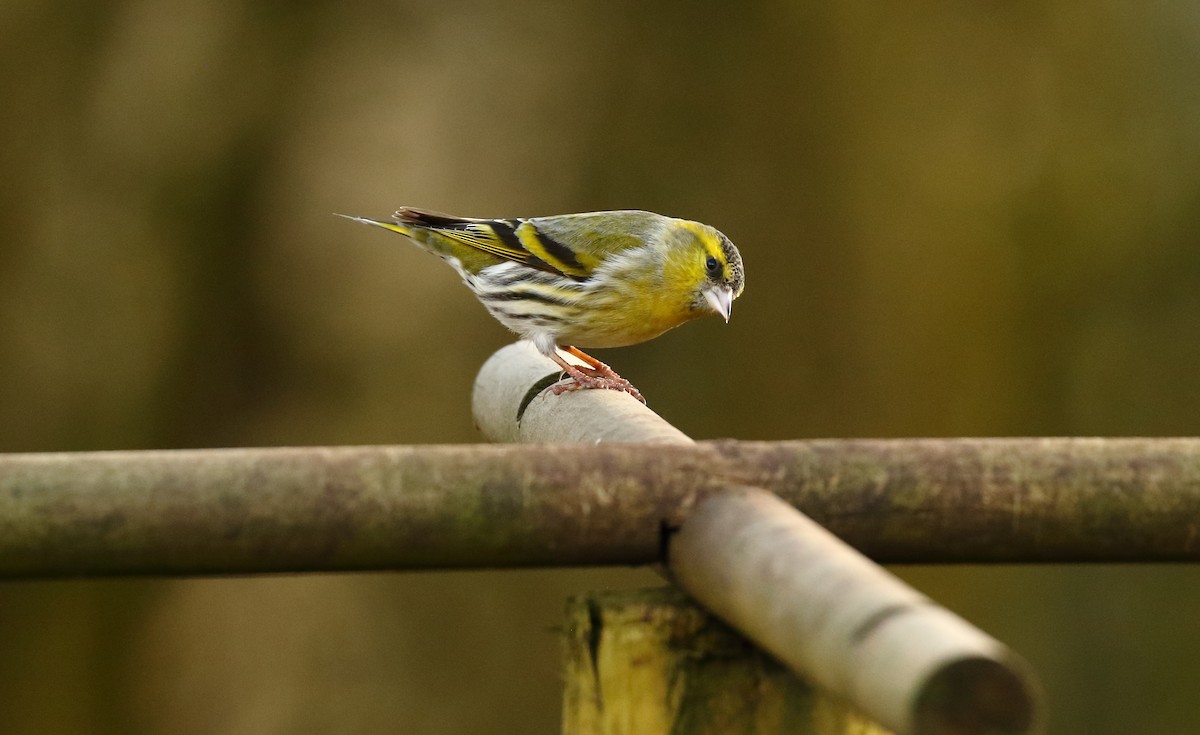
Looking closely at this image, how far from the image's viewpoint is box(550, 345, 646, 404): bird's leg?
2551 mm

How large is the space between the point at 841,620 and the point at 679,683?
1.14ft

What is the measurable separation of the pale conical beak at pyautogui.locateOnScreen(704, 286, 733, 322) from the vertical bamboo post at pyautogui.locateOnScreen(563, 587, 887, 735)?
1722 millimetres

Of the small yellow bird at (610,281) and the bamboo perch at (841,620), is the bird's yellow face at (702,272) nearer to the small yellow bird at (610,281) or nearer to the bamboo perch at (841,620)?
the small yellow bird at (610,281)

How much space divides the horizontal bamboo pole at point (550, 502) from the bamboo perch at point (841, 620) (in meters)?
0.07

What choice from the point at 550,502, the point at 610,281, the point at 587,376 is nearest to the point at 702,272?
the point at 610,281

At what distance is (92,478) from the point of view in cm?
142

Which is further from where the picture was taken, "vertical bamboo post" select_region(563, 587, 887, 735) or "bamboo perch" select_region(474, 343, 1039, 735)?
"vertical bamboo post" select_region(563, 587, 887, 735)

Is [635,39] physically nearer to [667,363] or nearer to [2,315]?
[667,363]

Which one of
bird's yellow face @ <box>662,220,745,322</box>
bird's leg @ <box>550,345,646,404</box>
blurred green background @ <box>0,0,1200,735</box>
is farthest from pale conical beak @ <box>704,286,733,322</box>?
blurred green background @ <box>0,0,1200,735</box>

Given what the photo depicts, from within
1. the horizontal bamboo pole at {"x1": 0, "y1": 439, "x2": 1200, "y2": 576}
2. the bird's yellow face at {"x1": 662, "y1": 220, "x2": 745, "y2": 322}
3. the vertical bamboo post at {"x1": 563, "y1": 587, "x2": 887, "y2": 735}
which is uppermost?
the bird's yellow face at {"x1": 662, "y1": 220, "x2": 745, "y2": 322}

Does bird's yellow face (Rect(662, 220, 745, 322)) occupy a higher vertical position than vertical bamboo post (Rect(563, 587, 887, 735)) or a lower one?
higher

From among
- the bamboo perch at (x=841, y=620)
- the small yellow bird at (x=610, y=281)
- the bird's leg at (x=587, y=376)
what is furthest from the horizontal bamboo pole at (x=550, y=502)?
the small yellow bird at (x=610, y=281)

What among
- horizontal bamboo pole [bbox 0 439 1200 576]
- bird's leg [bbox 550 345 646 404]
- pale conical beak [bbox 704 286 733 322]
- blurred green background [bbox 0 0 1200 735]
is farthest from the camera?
blurred green background [bbox 0 0 1200 735]

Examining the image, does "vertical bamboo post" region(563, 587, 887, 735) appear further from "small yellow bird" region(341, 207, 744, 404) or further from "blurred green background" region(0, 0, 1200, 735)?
"blurred green background" region(0, 0, 1200, 735)
